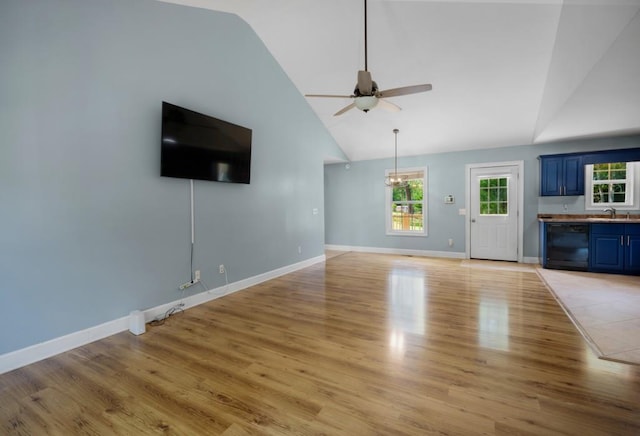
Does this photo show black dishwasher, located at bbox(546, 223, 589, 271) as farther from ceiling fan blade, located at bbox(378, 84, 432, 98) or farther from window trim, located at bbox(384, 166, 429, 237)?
ceiling fan blade, located at bbox(378, 84, 432, 98)

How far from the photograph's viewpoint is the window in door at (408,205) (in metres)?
7.12

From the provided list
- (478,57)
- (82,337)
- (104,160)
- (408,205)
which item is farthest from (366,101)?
(408,205)

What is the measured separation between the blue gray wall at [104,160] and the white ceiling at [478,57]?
0.90m

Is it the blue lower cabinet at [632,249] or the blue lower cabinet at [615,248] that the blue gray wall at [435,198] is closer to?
the blue lower cabinet at [615,248]

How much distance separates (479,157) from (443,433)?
20.7 feet

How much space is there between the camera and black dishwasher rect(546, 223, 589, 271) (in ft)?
17.0

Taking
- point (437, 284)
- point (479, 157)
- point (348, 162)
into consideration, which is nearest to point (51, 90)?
point (437, 284)

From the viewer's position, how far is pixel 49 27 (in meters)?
2.39

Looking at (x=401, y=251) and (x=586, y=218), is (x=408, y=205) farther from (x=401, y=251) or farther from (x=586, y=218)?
(x=586, y=218)

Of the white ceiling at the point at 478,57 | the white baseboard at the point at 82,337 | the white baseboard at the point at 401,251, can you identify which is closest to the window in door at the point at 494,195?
the white ceiling at the point at 478,57

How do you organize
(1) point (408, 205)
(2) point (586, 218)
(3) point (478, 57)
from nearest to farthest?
(3) point (478, 57), (2) point (586, 218), (1) point (408, 205)

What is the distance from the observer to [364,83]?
3020 millimetres

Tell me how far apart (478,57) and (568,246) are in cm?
386

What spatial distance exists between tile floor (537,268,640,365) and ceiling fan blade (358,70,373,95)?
3.11m
